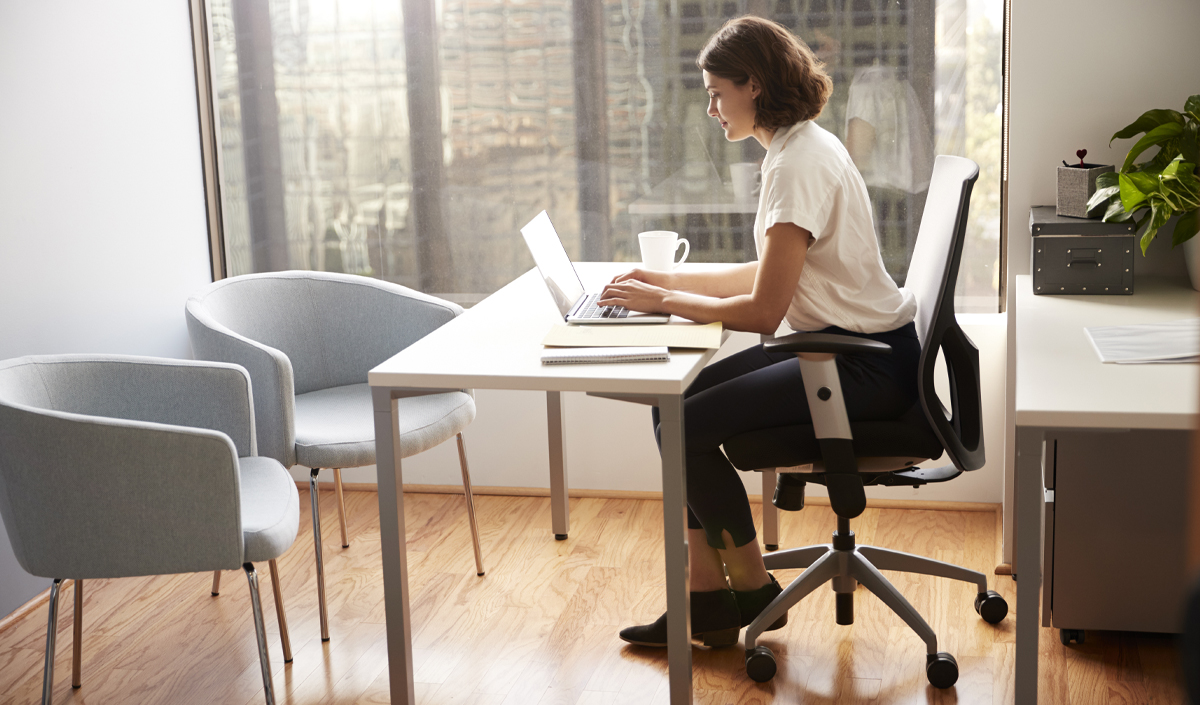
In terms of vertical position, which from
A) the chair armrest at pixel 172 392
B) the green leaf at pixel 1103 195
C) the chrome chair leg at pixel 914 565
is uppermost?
the green leaf at pixel 1103 195

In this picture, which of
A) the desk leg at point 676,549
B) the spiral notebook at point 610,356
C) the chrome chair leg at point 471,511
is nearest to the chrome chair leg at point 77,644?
the chrome chair leg at point 471,511

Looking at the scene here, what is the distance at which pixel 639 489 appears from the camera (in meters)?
3.38

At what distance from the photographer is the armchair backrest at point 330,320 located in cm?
285

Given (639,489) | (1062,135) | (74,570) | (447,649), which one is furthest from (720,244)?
(74,570)

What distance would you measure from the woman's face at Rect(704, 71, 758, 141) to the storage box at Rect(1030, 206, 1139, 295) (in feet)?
2.43

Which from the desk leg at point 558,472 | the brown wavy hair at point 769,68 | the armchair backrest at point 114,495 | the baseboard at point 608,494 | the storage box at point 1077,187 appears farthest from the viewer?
the baseboard at point 608,494

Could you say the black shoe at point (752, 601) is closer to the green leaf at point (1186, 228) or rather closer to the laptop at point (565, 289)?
the laptop at point (565, 289)

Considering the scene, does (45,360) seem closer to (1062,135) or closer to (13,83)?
(13,83)

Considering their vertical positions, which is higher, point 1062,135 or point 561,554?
point 1062,135

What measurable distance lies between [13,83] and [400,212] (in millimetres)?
1157

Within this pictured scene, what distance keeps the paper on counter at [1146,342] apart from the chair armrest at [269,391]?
66.1 inches

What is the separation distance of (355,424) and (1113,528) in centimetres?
169

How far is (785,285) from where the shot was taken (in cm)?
208

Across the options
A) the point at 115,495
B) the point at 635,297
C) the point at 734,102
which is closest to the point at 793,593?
the point at 635,297
